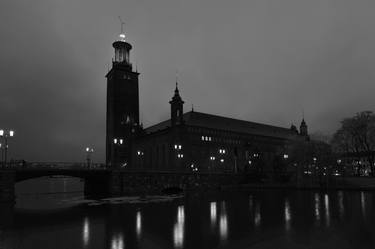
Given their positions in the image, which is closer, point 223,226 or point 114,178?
point 223,226

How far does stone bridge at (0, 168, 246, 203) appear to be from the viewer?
74.1 meters

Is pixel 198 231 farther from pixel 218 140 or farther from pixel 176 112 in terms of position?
pixel 218 140

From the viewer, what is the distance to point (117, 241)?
24375mm

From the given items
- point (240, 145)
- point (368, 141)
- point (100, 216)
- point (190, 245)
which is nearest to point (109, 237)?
point (190, 245)

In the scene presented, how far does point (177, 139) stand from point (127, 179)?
4280 centimetres

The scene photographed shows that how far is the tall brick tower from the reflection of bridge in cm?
4470

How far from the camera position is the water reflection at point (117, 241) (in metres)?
22.7

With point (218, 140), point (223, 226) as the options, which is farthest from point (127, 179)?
point (218, 140)

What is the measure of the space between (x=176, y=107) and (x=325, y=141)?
5807 centimetres

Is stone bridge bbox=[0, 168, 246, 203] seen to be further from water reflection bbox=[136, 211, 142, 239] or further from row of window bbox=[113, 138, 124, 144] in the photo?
row of window bbox=[113, 138, 124, 144]

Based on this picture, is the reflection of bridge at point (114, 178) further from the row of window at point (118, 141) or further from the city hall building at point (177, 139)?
the row of window at point (118, 141)

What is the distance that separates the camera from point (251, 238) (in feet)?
81.2

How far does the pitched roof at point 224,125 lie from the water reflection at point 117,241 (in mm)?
103199

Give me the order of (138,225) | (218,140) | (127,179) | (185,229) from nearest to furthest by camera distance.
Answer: (185,229) → (138,225) → (127,179) → (218,140)
